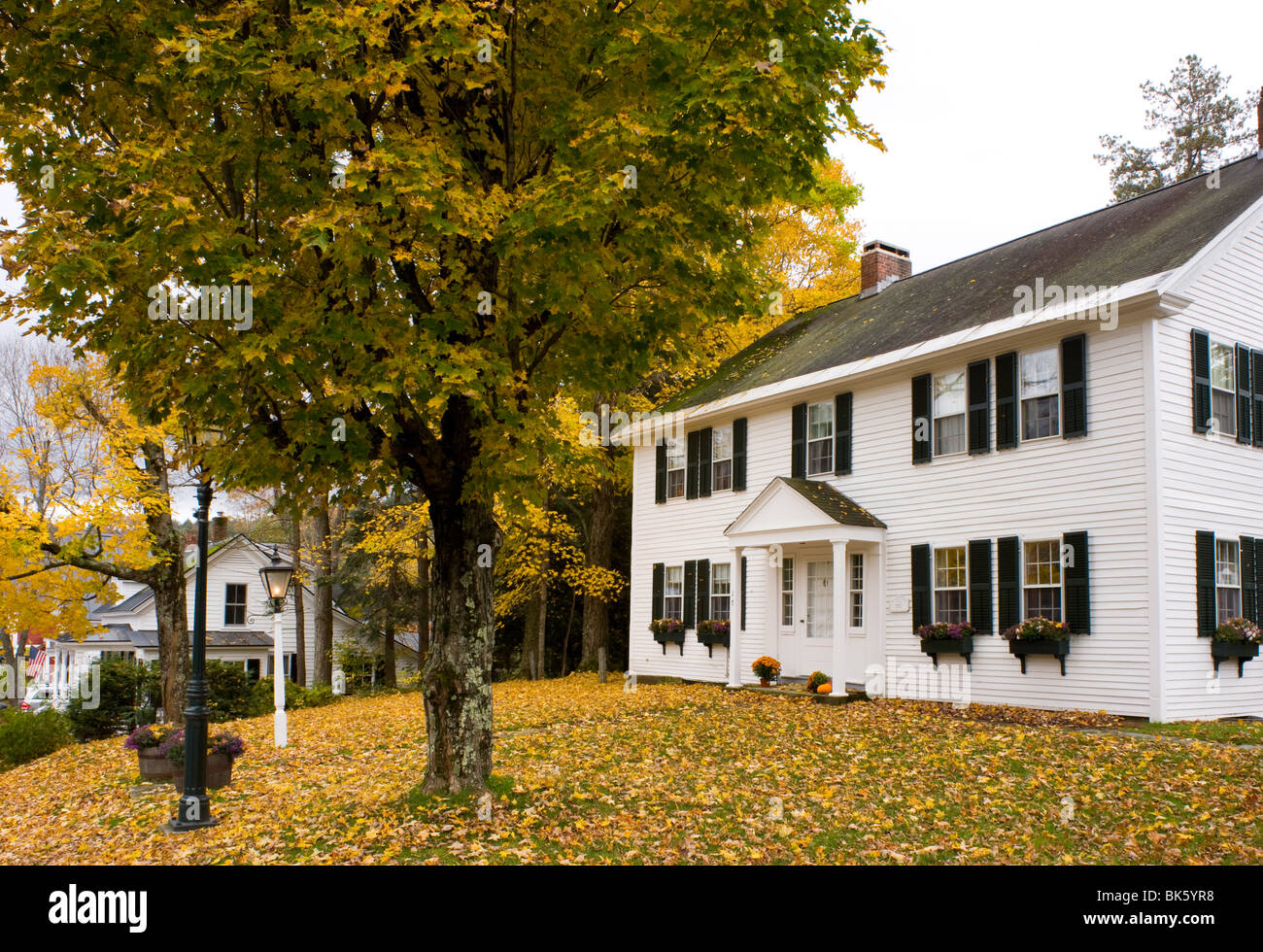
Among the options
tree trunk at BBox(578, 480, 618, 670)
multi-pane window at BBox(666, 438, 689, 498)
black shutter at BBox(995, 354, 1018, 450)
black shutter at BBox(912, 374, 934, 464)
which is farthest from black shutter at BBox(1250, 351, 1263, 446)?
tree trunk at BBox(578, 480, 618, 670)

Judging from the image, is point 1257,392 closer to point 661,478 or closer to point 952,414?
point 952,414

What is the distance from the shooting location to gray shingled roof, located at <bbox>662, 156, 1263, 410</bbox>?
550 inches

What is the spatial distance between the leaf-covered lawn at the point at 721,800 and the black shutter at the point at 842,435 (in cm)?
513

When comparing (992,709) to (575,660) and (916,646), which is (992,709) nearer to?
(916,646)

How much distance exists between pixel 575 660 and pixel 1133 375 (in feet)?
65.2

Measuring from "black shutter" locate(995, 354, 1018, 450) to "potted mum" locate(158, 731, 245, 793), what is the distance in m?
11.2

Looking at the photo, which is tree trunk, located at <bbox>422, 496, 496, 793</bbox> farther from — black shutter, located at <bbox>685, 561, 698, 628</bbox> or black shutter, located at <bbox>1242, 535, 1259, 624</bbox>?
black shutter, located at <bbox>685, 561, 698, 628</bbox>

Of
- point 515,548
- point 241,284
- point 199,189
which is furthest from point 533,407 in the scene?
point 515,548

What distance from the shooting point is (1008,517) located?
1431cm

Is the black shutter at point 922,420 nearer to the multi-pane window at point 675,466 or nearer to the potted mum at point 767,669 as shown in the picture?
the potted mum at point 767,669

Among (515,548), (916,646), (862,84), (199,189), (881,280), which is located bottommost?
(916,646)

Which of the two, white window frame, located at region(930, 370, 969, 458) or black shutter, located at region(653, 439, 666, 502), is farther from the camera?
black shutter, located at region(653, 439, 666, 502)

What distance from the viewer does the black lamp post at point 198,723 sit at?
8547 mm

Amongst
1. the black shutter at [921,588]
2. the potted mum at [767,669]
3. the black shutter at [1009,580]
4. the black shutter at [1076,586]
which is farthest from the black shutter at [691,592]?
the black shutter at [1076,586]
